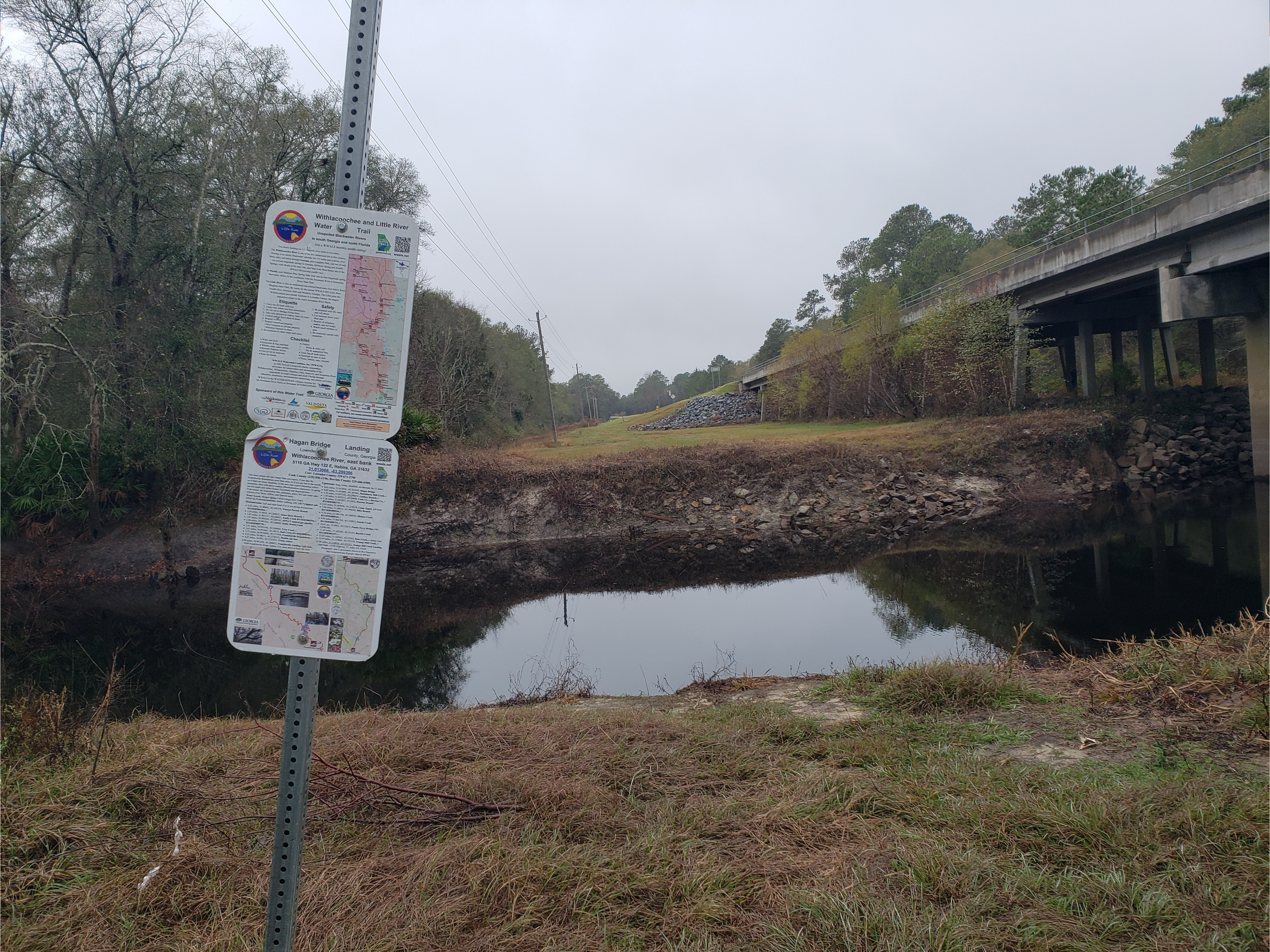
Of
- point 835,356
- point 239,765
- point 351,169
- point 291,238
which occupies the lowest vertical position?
point 239,765

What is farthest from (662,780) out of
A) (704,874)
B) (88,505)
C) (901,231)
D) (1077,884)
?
(901,231)

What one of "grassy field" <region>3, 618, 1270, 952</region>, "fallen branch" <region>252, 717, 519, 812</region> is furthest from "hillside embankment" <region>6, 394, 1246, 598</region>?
"fallen branch" <region>252, 717, 519, 812</region>

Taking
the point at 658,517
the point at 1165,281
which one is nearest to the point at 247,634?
the point at 658,517

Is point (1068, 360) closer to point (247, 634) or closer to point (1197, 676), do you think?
point (1197, 676)

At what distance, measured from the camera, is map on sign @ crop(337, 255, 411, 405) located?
2.15 metres

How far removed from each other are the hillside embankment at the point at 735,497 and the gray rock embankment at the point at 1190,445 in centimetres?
6

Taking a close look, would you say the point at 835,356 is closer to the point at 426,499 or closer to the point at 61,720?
the point at 426,499

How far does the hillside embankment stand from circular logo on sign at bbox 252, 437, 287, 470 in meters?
15.9

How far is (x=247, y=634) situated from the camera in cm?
213

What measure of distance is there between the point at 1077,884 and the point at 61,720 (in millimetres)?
6419

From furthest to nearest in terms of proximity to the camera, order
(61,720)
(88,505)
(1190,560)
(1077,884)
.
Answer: (88,505) → (1190,560) → (61,720) → (1077,884)

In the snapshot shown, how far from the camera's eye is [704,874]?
2.93m

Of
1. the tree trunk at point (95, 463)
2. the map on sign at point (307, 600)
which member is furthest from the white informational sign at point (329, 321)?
the tree trunk at point (95, 463)

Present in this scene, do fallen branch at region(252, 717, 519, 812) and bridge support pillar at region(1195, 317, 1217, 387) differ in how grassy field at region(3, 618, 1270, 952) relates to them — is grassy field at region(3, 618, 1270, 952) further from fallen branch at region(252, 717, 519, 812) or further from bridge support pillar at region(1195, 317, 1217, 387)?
bridge support pillar at region(1195, 317, 1217, 387)
